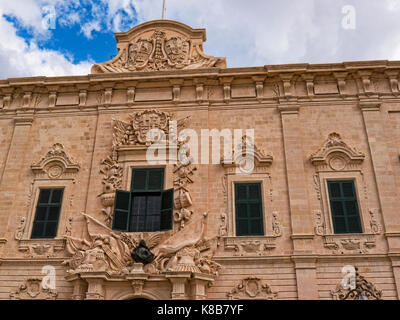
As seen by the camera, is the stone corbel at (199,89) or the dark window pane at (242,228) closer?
the dark window pane at (242,228)

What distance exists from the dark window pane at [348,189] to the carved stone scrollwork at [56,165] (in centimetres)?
892

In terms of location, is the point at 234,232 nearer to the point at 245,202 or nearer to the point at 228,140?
the point at 245,202

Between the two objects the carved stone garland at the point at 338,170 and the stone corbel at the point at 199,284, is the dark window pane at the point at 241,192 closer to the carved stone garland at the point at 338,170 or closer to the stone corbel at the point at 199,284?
the carved stone garland at the point at 338,170

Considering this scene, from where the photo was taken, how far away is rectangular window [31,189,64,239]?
13656 mm

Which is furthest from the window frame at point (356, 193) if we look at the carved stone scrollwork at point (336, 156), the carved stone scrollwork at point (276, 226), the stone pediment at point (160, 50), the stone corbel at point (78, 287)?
the stone corbel at point (78, 287)

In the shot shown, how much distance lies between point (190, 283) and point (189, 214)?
218cm

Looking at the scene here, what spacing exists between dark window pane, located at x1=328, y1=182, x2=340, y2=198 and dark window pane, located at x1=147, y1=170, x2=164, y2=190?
5513 mm

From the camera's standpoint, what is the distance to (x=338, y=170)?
45.2 feet

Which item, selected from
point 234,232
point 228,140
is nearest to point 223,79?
point 228,140

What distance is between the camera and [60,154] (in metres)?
14.8

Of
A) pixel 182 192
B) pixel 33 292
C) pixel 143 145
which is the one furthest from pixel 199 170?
pixel 33 292

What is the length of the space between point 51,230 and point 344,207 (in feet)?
30.9

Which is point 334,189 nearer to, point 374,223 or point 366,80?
point 374,223

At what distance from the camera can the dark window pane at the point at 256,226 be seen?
43.1ft
